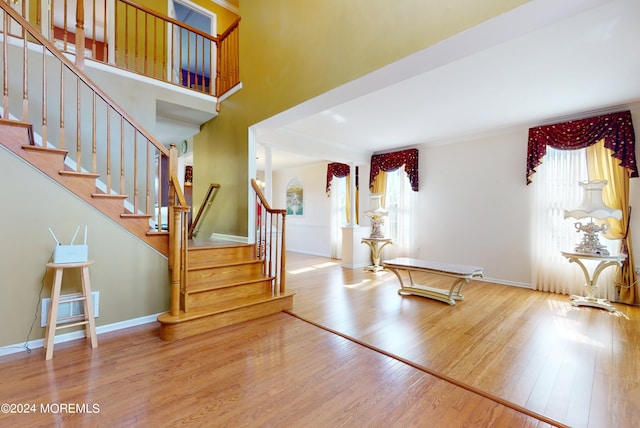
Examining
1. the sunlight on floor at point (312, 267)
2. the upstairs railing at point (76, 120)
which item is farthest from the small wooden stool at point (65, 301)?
the sunlight on floor at point (312, 267)

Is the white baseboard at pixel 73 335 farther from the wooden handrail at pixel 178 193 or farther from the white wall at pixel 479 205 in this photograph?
the white wall at pixel 479 205

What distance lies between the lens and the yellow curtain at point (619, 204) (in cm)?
359

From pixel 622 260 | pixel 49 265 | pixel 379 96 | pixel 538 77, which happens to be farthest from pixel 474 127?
pixel 49 265

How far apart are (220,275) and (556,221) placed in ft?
15.8

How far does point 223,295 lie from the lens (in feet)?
9.76

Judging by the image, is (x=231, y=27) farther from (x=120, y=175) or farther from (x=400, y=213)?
(x=400, y=213)

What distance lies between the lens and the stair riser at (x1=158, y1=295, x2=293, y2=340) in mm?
2488

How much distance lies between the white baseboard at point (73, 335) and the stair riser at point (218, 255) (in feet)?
2.24

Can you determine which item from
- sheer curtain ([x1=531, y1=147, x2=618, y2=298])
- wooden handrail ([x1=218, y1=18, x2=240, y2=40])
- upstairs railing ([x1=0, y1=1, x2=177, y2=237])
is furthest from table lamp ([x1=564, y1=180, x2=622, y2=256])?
wooden handrail ([x1=218, y1=18, x2=240, y2=40])

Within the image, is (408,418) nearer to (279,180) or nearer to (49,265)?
(49,265)

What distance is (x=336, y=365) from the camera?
210 centimetres

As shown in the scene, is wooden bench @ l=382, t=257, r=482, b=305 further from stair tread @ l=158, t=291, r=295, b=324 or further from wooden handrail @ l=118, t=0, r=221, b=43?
wooden handrail @ l=118, t=0, r=221, b=43

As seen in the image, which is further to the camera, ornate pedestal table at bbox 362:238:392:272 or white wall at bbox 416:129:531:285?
ornate pedestal table at bbox 362:238:392:272

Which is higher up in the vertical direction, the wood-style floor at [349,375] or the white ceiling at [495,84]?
the white ceiling at [495,84]
